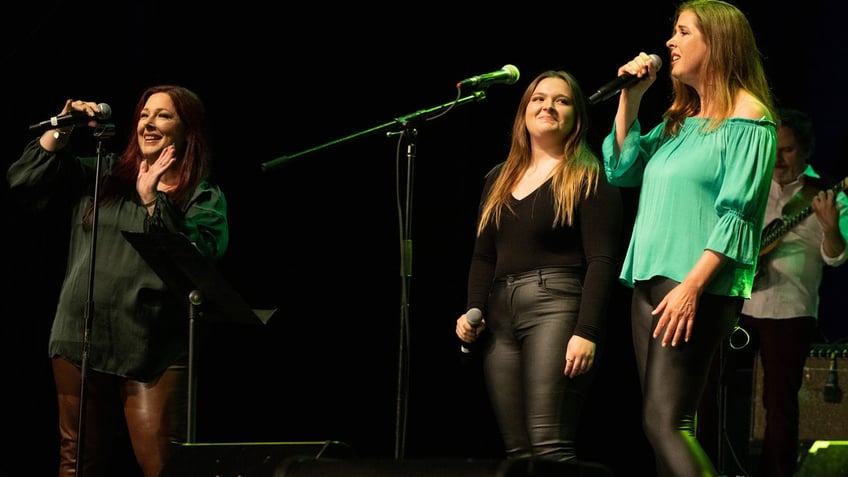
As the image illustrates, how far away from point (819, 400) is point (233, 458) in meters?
2.90

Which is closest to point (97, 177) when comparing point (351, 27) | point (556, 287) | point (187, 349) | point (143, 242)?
point (143, 242)

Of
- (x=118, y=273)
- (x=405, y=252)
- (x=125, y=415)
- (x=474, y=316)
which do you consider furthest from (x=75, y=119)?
(x=474, y=316)

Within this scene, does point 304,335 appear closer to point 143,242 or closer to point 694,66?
point 143,242

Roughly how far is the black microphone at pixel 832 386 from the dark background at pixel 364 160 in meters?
A: 0.67

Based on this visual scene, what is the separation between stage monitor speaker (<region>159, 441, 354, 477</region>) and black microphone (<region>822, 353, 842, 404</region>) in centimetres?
270

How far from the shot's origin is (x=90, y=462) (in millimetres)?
3176

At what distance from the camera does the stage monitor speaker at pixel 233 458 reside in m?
2.61

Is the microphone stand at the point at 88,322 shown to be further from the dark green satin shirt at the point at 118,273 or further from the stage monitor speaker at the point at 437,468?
the stage monitor speaker at the point at 437,468

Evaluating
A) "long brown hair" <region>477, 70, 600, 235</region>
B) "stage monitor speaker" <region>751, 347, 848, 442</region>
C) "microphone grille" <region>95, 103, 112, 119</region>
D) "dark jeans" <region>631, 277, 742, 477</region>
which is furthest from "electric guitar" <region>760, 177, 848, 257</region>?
"microphone grille" <region>95, 103, 112, 119</region>

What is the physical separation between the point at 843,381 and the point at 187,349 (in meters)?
2.81

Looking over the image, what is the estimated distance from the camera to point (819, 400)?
14.9 ft

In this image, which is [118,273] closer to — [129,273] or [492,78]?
[129,273]

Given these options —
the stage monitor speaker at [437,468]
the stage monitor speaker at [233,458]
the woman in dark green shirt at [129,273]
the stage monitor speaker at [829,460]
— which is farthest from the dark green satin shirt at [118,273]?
the stage monitor speaker at [829,460]

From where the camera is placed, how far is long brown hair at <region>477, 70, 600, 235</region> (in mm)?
2994
